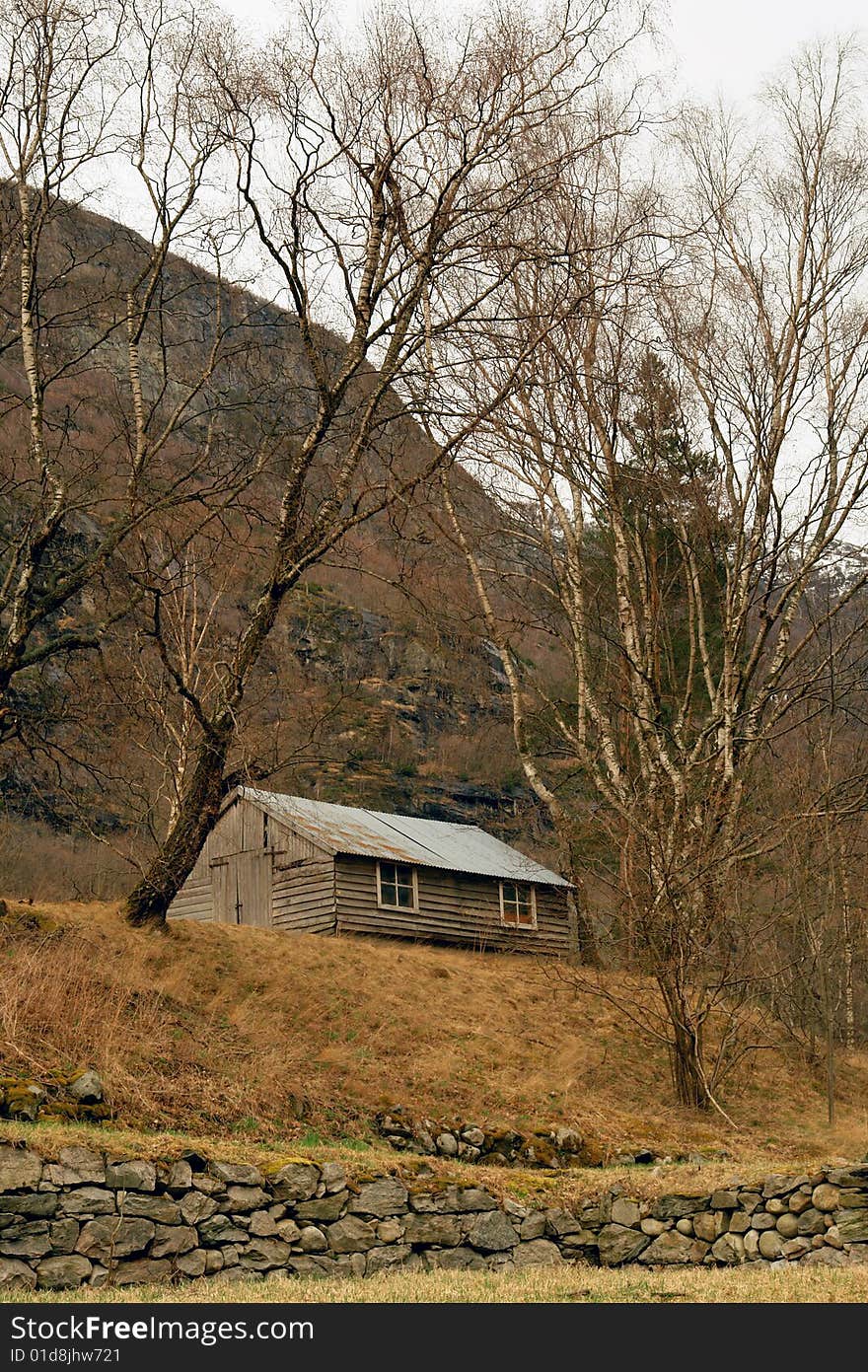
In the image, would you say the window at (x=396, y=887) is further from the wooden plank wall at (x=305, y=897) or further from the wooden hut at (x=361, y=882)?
the wooden plank wall at (x=305, y=897)

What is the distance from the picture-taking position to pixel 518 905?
3003cm

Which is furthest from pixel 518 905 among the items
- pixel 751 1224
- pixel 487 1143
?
pixel 751 1224

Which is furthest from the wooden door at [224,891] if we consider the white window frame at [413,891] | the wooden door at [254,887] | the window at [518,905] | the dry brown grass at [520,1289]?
the dry brown grass at [520,1289]

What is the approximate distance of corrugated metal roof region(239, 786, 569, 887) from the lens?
87.9 ft

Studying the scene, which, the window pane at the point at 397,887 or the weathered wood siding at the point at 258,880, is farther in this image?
the window pane at the point at 397,887

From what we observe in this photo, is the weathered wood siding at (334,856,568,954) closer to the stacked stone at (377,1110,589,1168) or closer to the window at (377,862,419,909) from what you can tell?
the window at (377,862,419,909)

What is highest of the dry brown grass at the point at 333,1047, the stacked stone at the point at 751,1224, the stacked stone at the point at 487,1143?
the dry brown grass at the point at 333,1047

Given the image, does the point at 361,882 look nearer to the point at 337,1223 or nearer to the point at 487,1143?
the point at 487,1143

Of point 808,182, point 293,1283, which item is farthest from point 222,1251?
point 808,182

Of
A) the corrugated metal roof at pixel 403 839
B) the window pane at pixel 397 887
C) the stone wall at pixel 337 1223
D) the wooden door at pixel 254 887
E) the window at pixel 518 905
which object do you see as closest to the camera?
the stone wall at pixel 337 1223

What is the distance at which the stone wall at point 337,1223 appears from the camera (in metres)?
8.89

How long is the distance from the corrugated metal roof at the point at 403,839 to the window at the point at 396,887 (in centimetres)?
33

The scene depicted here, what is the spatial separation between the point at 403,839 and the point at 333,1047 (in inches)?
535

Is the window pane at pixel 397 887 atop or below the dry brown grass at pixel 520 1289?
atop
